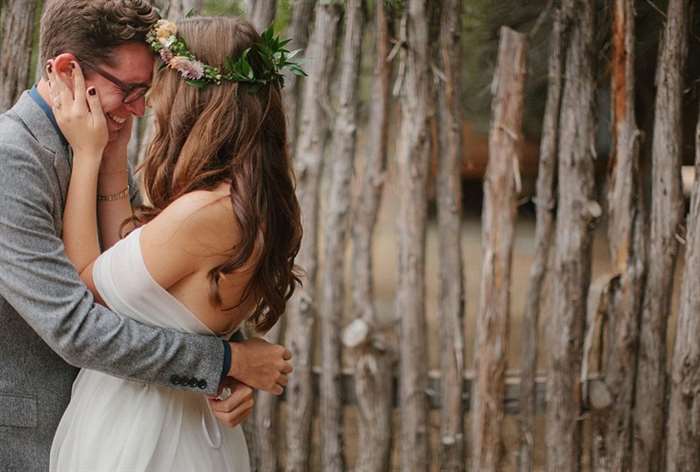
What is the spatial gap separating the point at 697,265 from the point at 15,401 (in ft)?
6.99

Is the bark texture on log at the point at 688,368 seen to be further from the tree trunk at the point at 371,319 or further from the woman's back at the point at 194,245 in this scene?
the woman's back at the point at 194,245

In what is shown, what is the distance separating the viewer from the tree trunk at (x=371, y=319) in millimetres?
3535

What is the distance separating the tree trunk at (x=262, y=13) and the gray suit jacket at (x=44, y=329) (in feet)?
4.98

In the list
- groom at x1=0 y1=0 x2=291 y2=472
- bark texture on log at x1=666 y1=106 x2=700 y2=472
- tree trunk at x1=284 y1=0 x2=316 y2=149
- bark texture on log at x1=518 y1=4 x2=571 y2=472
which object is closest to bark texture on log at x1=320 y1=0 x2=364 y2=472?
tree trunk at x1=284 y1=0 x2=316 y2=149

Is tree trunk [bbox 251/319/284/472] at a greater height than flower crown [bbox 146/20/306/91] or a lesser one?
lesser

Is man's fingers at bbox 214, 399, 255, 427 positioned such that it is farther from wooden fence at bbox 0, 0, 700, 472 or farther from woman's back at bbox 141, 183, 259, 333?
wooden fence at bbox 0, 0, 700, 472

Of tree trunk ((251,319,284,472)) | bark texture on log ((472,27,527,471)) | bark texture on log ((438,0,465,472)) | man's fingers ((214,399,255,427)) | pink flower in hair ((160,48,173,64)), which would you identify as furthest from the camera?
tree trunk ((251,319,284,472))

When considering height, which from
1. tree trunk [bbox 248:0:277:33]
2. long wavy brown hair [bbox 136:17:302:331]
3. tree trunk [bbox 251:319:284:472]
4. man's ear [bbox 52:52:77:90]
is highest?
tree trunk [bbox 248:0:277:33]

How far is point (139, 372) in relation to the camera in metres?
1.83

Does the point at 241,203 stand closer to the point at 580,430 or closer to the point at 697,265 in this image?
the point at 697,265

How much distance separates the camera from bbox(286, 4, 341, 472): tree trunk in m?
3.48

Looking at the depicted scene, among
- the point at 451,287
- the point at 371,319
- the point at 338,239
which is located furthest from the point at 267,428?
the point at 451,287

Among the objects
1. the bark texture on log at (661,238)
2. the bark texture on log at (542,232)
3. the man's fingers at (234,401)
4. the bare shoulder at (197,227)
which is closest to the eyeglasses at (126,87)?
the bare shoulder at (197,227)

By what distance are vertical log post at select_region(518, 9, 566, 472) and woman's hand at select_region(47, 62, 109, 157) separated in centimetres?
184
